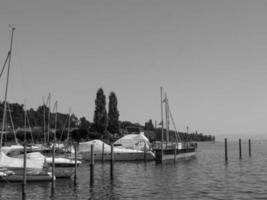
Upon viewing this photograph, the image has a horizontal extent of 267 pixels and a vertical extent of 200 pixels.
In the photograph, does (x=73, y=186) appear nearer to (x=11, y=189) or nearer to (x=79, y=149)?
(x=11, y=189)

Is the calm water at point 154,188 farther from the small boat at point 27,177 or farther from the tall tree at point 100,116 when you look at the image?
the tall tree at point 100,116

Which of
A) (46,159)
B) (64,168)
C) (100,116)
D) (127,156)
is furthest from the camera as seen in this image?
(100,116)

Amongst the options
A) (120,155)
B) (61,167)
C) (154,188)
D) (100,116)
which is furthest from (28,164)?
(100,116)

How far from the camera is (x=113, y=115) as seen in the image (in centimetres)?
13588

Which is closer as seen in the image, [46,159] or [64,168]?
[64,168]

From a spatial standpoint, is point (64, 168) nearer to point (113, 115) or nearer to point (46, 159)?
point (46, 159)

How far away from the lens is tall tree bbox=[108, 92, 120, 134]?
135m

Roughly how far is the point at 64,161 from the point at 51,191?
33.1 ft

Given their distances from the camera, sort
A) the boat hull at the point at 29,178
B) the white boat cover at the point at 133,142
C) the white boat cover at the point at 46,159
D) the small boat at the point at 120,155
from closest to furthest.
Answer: the boat hull at the point at 29,178, the white boat cover at the point at 46,159, the small boat at the point at 120,155, the white boat cover at the point at 133,142

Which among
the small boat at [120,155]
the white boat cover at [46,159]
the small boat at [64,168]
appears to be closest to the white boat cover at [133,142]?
the small boat at [120,155]

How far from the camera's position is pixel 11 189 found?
37.1 metres

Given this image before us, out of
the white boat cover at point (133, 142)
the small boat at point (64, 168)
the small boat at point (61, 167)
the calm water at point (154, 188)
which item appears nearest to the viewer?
the calm water at point (154, 188)

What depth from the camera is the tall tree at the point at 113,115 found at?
134625mm

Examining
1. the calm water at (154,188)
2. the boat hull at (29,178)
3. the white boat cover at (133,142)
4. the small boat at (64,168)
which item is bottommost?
the calm water at (154,188)
